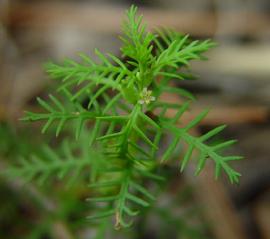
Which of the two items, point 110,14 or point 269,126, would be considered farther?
point 110,14

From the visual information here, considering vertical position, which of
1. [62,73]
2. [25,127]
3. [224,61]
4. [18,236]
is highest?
[62,73]

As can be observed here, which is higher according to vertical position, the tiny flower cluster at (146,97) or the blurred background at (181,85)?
the tiny flower cluster at (146,97)

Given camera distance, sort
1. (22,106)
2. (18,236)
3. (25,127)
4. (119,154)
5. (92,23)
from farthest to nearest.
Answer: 1. (92,23)
2. (22,106)
3. (25,127)
4. (18,236)
5. (119,154)

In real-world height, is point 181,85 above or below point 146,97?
below

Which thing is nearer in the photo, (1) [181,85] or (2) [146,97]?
(2) [146,97]

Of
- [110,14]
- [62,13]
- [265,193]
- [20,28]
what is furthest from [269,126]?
[20,28]

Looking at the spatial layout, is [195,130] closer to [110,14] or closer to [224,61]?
[224,61]

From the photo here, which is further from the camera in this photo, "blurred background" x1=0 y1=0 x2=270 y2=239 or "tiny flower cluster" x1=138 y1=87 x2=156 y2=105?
"blurred background" x1=0 y1=0 x2=270 y2=239

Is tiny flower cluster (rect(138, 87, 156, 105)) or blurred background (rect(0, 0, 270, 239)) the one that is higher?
tiny flower cluster (rect(138, 87, 156, 105))
